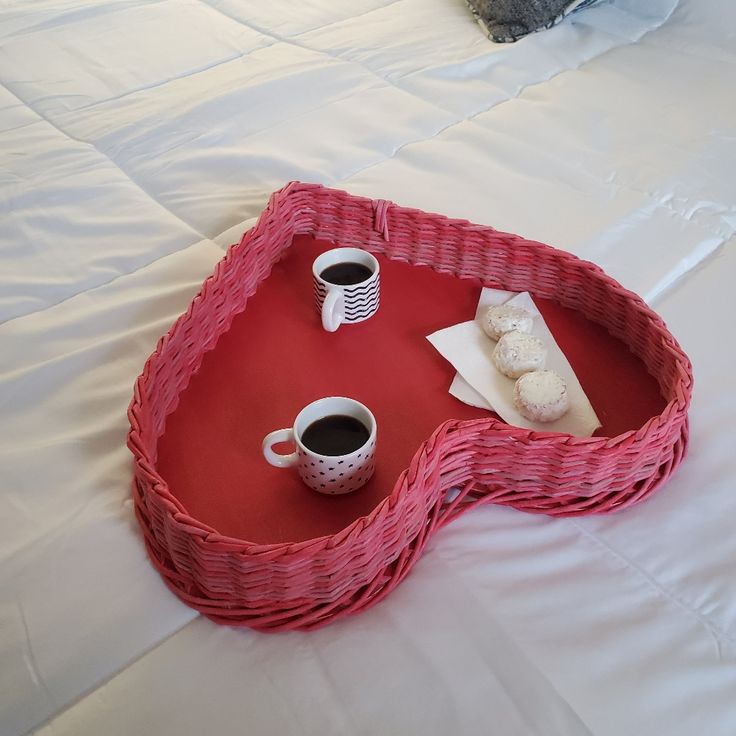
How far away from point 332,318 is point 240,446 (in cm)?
21

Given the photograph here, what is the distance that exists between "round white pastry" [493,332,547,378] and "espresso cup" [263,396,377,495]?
20cm

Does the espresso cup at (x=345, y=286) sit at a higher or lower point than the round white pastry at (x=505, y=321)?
lower

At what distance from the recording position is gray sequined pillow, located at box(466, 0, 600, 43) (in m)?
1.65

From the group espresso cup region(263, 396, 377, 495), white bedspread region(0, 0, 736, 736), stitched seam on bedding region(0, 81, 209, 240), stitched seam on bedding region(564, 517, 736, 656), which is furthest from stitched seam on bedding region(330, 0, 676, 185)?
stitched seam on bedding region(564, 517, 736, 656)

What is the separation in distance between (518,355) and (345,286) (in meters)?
0.22

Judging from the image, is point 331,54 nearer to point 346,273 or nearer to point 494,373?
point 346,273

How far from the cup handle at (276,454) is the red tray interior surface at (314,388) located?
0.04 metres

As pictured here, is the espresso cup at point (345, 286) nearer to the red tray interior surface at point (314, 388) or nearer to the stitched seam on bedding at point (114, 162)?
the red tray interior surface at point (314, 388)

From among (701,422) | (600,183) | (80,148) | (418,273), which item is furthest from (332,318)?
(80,148)

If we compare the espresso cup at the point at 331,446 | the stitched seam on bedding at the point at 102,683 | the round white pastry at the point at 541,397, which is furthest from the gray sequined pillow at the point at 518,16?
the stitched seam on bedding at the point at 102,683

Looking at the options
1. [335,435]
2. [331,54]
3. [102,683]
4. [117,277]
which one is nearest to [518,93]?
[331,54]

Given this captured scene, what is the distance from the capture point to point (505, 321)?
2.95 feet

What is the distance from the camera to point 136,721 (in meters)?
0.60

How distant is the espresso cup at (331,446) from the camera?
71cm
